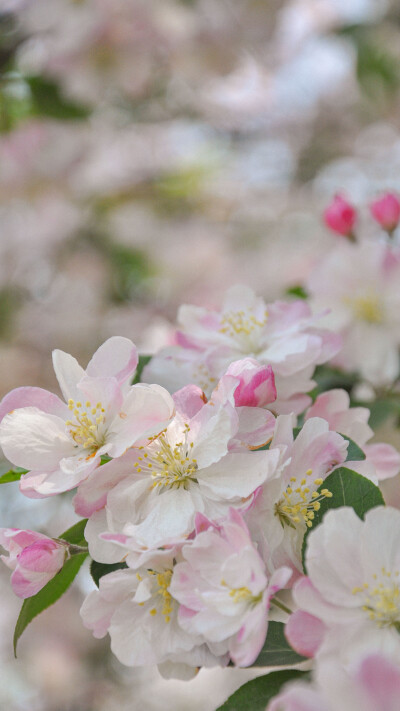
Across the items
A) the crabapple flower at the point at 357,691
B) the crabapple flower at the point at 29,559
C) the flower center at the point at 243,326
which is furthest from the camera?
the flower center at the point at 243,326

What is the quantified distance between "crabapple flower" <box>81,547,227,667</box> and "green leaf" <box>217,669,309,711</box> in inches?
2.0

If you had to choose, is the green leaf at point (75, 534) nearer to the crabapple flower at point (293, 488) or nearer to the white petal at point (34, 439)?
the white petal at point (34, 439)

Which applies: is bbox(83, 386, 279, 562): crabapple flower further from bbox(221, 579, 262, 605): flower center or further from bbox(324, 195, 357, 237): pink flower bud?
bbox(324, 195, 357, 237): pink flower bud

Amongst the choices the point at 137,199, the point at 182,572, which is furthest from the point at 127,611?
the point at 137,199

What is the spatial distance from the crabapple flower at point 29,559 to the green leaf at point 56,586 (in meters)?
0.06

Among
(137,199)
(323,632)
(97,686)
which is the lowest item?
(97,686)

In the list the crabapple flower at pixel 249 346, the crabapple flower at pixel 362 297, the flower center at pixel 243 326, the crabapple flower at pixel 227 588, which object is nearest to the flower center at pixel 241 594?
the crabapple flower at pixel 227 588

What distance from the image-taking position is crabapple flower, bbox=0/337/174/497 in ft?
2.17

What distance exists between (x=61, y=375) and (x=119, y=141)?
2.79 m

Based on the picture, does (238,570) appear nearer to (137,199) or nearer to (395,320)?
(395,320)

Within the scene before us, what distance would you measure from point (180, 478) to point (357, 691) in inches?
10.9

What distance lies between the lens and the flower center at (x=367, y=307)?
1.16 m

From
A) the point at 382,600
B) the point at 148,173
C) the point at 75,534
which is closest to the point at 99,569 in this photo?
the point at 75,534

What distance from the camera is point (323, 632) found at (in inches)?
21.5
